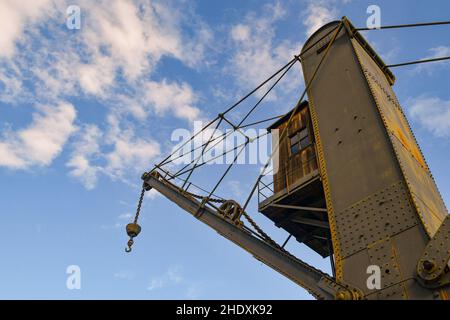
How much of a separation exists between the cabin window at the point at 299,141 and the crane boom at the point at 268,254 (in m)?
3.49

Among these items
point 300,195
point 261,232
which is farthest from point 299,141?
point 261,232

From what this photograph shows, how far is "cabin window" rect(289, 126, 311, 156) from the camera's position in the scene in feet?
40.0

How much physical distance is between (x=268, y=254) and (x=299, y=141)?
4982 mm

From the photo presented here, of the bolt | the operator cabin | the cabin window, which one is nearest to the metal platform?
the operator cabin

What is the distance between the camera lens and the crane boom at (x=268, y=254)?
23.0 feet

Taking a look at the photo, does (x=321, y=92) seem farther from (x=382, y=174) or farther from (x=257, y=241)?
(x=257, y=241)

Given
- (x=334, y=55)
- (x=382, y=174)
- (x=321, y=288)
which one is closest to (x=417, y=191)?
(x=382, y=174)

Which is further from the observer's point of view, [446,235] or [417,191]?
[417,191]

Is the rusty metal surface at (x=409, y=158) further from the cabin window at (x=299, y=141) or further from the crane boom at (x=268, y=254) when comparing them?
the cabin window at (x=299, y=141)

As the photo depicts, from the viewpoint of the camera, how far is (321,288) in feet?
23.3

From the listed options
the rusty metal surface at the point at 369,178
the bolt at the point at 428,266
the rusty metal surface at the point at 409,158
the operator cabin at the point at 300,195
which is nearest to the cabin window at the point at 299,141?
the operator cabin at the point at 300,195

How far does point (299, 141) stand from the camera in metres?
12.5

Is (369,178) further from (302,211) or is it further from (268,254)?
(302,211)
